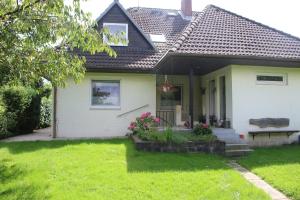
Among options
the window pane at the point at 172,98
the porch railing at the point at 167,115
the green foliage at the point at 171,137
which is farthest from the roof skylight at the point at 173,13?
the green foliage at the point at 171,137

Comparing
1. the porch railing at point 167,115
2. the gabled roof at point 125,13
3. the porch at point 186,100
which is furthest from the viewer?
the porch railing at point 167,115

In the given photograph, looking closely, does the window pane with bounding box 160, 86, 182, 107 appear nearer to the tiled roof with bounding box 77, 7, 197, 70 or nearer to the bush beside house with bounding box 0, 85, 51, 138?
the tiled roof with bounding box 77, 7, 197, 70

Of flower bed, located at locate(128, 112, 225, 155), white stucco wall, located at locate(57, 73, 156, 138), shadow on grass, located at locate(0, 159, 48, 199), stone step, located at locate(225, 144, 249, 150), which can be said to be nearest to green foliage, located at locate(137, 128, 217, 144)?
flower bed, located at locate(128, 112, 225, 155)

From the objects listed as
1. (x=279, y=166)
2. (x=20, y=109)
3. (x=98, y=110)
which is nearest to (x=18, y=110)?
(x=20, y=109)

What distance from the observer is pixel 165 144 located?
1010 cm

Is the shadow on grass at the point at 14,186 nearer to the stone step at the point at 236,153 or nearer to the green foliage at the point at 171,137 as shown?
the green foliage at the point at 171,137

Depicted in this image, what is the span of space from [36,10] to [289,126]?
1141 cm

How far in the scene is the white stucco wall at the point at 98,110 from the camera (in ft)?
47.4

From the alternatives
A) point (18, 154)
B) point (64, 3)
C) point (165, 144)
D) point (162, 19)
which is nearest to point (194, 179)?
point (165, 144)

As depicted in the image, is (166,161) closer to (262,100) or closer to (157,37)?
(262,100)

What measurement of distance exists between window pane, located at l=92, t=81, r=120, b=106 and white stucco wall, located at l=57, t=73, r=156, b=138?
0.26 metres

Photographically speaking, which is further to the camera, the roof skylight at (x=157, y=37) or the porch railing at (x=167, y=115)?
the roof skylight at (x=157, y=37)

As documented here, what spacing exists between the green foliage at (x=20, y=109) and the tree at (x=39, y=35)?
1005cm

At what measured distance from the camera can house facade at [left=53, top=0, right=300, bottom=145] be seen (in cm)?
1261
